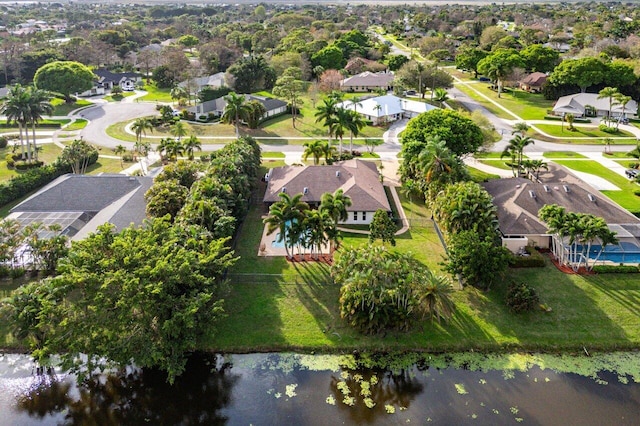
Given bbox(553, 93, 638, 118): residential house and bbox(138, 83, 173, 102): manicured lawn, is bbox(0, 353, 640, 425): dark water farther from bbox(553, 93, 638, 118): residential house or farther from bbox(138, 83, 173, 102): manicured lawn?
bbox(138, 83, 173, 102): manicured lawn

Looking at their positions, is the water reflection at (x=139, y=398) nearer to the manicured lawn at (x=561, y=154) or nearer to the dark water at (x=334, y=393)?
the dark water at (x=334, y=393)

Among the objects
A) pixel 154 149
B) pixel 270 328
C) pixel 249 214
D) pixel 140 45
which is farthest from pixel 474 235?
pixel 140 45

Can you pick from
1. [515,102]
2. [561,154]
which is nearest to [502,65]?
[515,102]

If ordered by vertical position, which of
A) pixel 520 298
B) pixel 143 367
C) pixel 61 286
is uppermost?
pixel 61 286

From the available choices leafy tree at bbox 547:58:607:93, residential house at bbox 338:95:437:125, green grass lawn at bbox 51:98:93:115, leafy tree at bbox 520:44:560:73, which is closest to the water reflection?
residential house at bbox 338:95:437:125

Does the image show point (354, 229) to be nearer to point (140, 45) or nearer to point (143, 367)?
point (143, 367)

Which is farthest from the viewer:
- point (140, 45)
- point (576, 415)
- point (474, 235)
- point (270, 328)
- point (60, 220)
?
point (140, 45)

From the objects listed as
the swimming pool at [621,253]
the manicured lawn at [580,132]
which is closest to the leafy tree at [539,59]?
the manicured lawn at [580,132]

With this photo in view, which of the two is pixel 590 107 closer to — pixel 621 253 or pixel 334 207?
pixel 621 253
